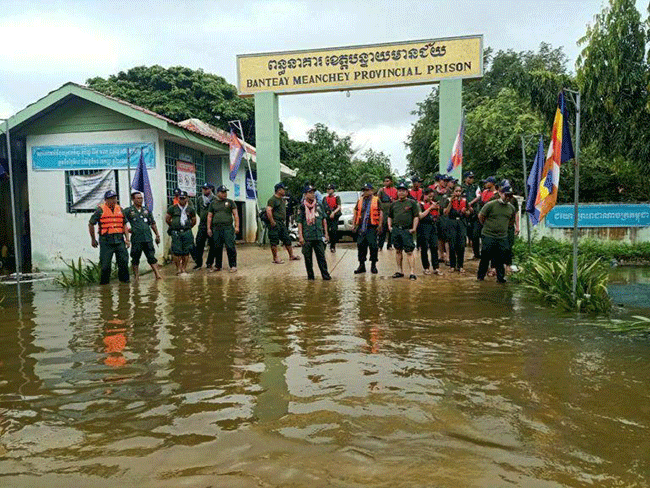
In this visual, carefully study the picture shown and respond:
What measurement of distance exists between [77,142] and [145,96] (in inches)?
624

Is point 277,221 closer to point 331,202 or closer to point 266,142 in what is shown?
point 331,202

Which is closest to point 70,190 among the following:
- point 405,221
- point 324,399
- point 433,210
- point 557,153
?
point 405,221

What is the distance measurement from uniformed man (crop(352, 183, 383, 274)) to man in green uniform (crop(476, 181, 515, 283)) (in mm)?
1960

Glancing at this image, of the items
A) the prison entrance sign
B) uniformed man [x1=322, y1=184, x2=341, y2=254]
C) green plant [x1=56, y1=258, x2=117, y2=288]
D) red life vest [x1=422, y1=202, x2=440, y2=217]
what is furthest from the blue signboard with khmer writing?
green plant [x1=56, y1=258, x2=117, y2=288]

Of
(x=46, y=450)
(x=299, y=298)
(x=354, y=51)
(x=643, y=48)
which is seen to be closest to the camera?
(x=46, y=450)

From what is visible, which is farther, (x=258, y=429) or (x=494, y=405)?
(x=494, y=405)

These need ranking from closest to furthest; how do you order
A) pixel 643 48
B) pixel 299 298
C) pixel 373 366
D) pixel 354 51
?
pixel 373 366
pixel 299 298
pixel 643 48
pixel 354 51

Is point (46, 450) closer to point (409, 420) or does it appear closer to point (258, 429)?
point (258, 429)

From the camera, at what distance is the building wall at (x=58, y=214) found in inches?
561

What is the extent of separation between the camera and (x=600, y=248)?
1562 cm

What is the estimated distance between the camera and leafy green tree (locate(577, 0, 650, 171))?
14.0 metres

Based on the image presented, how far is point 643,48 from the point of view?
14.3 metres

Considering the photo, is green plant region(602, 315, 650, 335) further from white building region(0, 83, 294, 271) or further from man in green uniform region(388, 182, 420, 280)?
white building region(0, 83, 294, 271)

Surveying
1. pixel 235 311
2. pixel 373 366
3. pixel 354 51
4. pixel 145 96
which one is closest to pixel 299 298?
pixel 235 311
